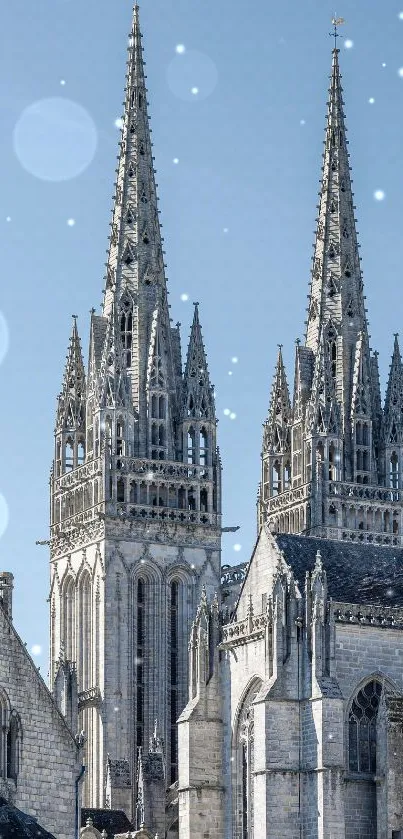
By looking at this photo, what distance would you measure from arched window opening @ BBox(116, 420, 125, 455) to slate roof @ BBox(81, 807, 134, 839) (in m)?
20.9

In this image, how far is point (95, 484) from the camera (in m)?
95.3

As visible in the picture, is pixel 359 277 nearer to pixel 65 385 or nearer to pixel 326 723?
pixel 65 385

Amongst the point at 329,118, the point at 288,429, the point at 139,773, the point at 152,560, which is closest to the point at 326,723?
the point at 139,773

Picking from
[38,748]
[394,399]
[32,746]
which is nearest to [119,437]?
[394,399]

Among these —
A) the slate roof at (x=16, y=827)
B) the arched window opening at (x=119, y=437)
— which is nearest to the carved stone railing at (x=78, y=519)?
the arched window opening at (x=119, y=437)

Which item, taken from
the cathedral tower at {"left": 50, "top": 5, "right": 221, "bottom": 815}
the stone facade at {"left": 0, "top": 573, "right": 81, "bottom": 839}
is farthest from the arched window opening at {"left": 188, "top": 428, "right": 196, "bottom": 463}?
the stone facade at {"left": 0, "top": 573, "right": 81, "bottom": 839}

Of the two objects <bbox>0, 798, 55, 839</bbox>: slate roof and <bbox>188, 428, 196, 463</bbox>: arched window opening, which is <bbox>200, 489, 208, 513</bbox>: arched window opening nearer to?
<bbox>188, 428, 196, 463</bbox>: arched window opening

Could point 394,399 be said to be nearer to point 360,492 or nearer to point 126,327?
point 360,492

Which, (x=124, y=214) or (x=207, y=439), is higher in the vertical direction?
(x=124, y=214)

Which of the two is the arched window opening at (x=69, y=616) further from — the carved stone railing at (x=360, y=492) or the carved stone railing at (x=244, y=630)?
the carved stone railing at (x=244, y=630)

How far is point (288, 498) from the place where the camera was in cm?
9875

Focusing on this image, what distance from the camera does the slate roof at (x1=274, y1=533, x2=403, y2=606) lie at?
2630 inches

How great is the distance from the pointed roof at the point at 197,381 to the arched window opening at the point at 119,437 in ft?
11.7

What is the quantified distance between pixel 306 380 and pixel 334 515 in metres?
7.46
